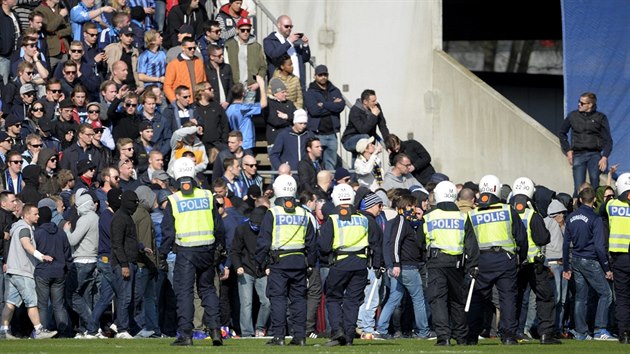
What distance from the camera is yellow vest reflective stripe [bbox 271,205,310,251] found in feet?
59.9

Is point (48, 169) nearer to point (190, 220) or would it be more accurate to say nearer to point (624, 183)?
point (190, 220)

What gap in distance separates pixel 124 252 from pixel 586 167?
889cm

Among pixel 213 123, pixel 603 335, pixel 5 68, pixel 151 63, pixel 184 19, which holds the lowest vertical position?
pixel 603 335

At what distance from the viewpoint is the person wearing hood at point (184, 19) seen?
2592cm

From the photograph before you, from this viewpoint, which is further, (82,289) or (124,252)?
(82,289)

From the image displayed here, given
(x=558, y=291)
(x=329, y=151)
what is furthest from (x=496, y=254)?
(x=329, y=151)

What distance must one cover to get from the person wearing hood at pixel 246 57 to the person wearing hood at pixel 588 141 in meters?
5.36

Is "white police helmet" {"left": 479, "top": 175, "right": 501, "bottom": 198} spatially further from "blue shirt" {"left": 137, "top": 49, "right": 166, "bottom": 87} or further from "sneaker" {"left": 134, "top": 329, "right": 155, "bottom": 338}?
"blue shirt" {"left": 137, "top": 49, "right": 166, "bottom": 87}

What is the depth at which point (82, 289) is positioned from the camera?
2047 cm

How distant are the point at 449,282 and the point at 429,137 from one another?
30.5ft

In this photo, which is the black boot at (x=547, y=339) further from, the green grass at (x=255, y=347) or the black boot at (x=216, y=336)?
the black boot at (x=216, y=336)

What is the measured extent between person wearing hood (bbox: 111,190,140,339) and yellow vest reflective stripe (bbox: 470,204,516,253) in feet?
15.4

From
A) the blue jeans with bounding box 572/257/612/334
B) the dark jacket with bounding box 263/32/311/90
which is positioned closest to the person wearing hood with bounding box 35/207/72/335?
the dark jacket with bounding box 263/32/311/90

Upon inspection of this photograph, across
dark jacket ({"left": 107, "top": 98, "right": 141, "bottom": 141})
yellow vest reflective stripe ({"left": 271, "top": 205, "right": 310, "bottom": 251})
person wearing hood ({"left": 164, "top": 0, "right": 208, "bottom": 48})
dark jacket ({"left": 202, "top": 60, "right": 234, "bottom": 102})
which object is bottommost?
yellow vest reflective stripe ({"left": 271, "top": 205, "right": 310, "bottom": 251})
